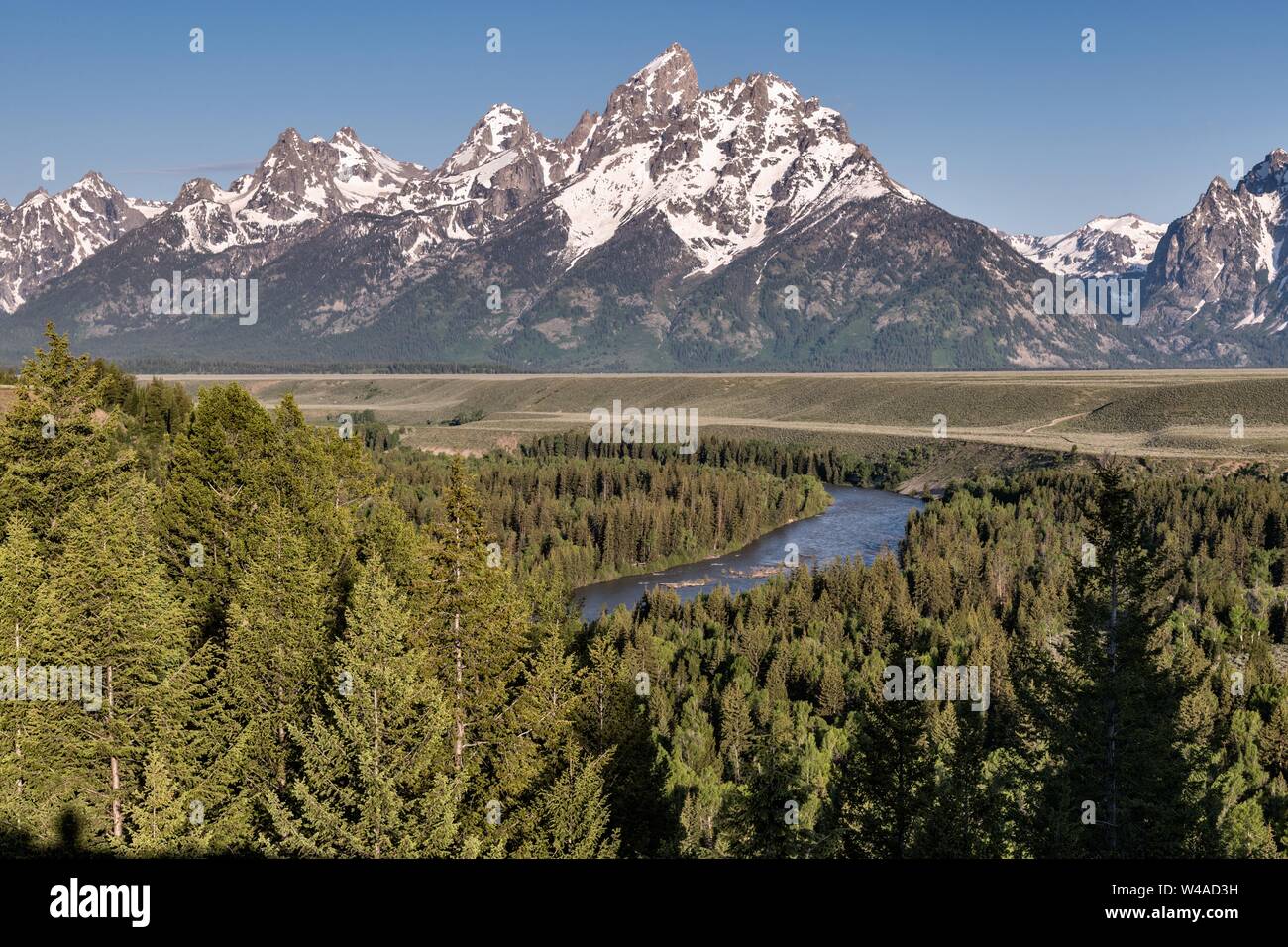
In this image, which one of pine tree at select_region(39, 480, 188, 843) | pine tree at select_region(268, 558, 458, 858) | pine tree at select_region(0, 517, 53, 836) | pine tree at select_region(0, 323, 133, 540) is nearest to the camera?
pine tree at select_region(268, 558, 458, 858)

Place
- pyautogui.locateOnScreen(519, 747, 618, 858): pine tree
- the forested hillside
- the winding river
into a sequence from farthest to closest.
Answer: the winding river, pyautogui.locateOnScreen(519, 747, 618, 858): pine tree, the forested hillside

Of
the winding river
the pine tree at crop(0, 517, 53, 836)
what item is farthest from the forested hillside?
the winding river

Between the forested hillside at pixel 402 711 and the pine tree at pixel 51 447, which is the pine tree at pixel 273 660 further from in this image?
the pine tree at pixel 51 447

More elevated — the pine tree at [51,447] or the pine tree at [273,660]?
the pine tree at [51,447]

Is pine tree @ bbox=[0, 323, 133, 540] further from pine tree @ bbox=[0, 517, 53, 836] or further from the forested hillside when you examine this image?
pine tree @ bbox=[0, 517, 53, 836]

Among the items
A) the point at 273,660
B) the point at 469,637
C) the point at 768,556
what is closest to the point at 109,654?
the point at 273,660

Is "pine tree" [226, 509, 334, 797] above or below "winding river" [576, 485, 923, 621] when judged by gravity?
above

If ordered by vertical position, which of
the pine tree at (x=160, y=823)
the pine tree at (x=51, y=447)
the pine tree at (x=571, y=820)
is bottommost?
the pine tree at (x=571, y=820)

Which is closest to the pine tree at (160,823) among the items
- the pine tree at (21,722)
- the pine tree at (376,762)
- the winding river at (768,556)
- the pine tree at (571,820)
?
the pine tree at (376,762)

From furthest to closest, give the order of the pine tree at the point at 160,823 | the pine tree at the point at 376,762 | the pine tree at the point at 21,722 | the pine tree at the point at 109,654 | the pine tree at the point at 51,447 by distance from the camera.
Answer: the pine tree at the point at 51,447
the pine tree at the point at 109,654
the pine tree at the point at 21,722
the pine tree at the point at 376,762
the pine tree at the point at 160,823
